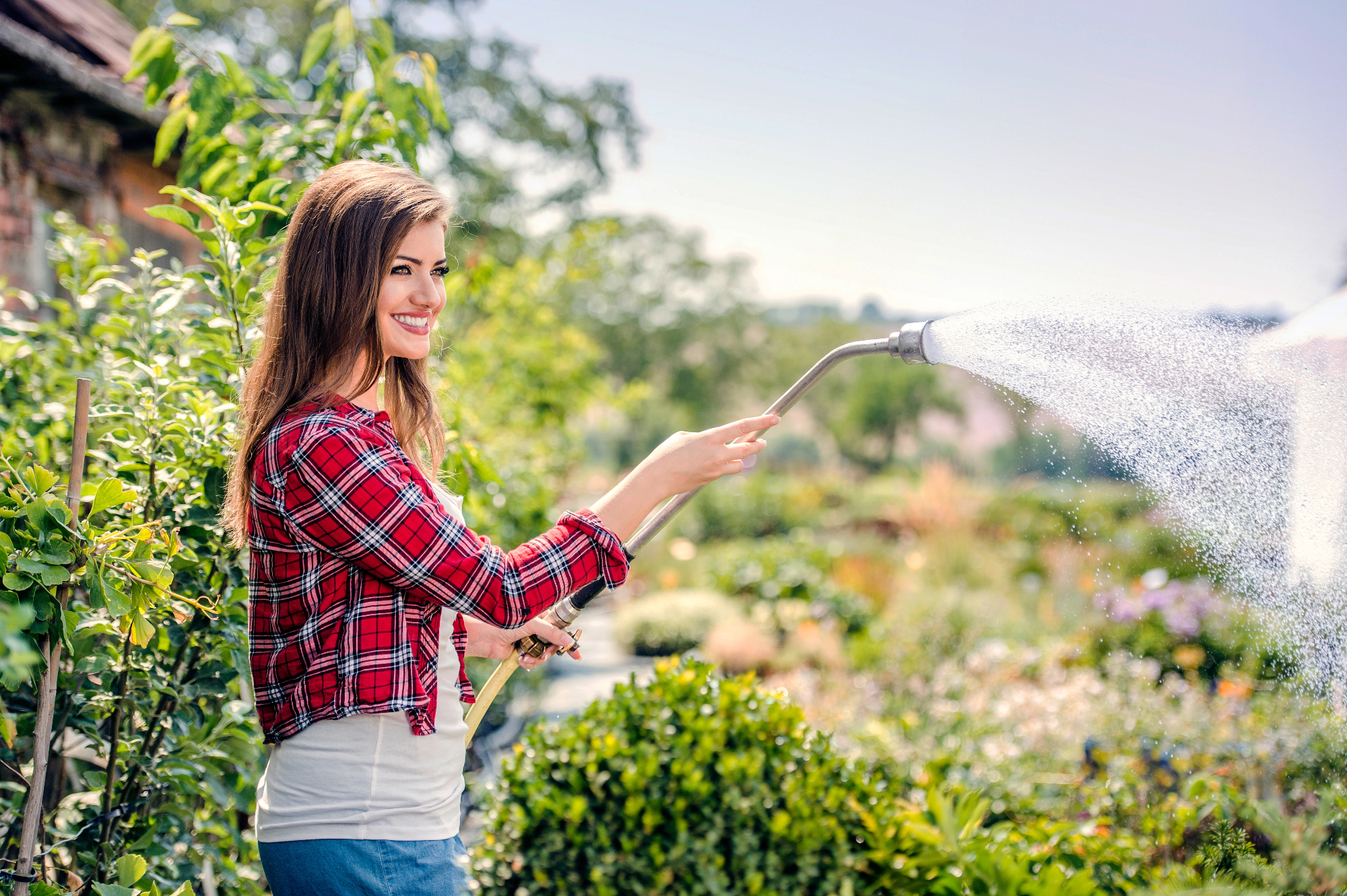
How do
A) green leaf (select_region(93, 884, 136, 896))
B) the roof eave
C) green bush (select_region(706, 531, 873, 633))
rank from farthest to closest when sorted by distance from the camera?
1. green bush (select_region(706, 531, 873, 633))
2. the roof eave
3. green leaf (select_region(93, 884, 136, 896))

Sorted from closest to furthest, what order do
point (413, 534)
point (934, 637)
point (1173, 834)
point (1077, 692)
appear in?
1. point (413, 534)
2. point (1173, 834)
3. point (1077, 692)
4. point (934, 637)

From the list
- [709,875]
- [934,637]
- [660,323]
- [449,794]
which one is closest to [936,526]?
[934,637]

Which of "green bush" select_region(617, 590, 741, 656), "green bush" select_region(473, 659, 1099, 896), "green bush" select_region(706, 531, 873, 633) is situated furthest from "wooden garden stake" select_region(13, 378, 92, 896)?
"green bush" select_region(706, 531, 873, 633)

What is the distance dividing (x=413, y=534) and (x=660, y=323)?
2814 cm

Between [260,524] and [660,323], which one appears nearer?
[260,524]

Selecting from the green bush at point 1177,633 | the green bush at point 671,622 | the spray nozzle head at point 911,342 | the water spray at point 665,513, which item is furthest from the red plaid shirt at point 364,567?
the green bush at point 671,622

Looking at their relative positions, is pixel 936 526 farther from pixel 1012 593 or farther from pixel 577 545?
pixel 577 545

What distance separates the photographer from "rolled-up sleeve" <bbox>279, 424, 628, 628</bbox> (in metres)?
1.17

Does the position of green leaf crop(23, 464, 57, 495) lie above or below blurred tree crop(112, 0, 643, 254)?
below

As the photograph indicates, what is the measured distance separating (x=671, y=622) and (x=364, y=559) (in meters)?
6.37

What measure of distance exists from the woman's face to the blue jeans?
75 centimetres

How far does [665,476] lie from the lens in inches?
53.4

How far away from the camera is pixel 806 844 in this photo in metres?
2.27

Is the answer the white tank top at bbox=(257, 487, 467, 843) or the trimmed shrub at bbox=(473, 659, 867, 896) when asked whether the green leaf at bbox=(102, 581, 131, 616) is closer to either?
the white tank top at bbox=(257, 487, 467, 843)
